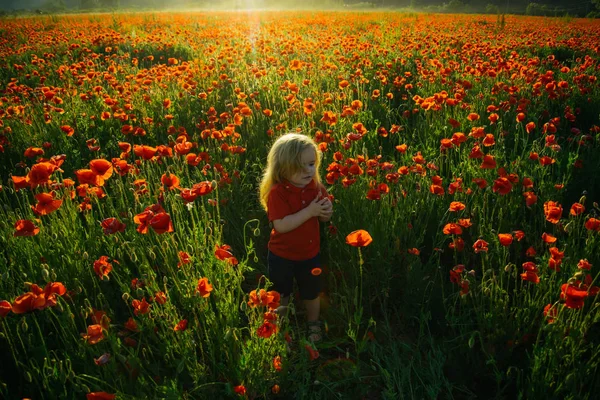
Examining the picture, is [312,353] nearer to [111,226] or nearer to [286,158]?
[286,158]

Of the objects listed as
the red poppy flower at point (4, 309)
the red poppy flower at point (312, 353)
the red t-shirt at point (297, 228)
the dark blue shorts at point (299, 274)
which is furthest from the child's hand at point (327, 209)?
the red poppy flower at point (4, 309)

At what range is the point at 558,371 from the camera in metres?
1.60

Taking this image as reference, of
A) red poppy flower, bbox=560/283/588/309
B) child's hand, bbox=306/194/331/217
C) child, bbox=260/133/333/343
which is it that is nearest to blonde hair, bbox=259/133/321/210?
child, bbox=260/133/333/343

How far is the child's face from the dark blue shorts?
1.51ft

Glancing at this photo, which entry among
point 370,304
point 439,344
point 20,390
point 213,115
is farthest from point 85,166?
point 439,344

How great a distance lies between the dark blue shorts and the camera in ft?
7.59

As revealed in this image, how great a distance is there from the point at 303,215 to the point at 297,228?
18cm

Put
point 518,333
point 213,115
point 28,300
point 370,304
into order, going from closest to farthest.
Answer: point 28,300
point 518,333
point 370,304
point 213,115

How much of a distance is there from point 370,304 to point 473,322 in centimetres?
55

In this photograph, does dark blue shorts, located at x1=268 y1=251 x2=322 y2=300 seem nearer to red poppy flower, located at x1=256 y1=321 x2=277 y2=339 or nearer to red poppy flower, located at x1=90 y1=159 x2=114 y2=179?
red poppy flower, located at x1=256 y1=321 x2=277 y2=339

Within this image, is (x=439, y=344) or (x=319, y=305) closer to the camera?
(x=439, y=344)

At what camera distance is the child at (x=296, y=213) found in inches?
84.1

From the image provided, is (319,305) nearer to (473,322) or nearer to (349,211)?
(349,211)

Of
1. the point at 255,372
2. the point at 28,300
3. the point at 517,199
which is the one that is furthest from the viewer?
the point at 517,199
